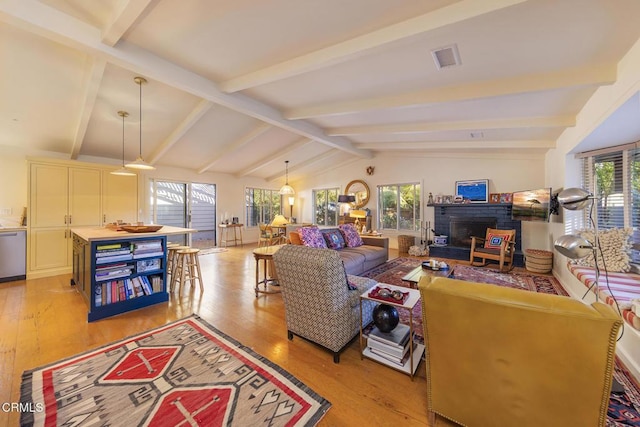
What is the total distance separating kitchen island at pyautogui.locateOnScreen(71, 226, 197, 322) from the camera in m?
2.81

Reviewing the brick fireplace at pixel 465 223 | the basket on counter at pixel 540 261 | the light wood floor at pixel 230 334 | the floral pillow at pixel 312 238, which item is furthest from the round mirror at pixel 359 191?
the light wood floor at pixel 230 334

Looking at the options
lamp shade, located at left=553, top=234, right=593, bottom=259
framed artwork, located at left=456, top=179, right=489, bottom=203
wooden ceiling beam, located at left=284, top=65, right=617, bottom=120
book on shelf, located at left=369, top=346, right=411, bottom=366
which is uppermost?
wooden ceiling beam, located at left=284, top=65, right=617, bottom=120

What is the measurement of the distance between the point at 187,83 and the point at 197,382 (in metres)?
3.13

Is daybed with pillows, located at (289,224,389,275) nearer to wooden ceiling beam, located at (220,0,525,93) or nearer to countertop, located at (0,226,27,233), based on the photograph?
wooden ceiling beam, located at (220,0,525,93)

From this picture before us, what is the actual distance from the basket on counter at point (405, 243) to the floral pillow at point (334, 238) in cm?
273

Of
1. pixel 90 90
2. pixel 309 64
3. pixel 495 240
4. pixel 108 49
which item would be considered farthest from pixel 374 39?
pixel 495 240

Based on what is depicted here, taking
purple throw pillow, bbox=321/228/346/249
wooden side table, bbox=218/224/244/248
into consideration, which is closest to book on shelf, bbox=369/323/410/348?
purple throw pillow, bbox=321/228/346/249

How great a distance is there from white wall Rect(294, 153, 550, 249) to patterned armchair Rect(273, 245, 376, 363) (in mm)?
5275

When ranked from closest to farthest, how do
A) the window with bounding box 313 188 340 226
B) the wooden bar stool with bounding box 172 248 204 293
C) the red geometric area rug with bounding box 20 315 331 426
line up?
the red geometric area rug with bounding box 20 315 331 426
the wooden bar stool with bounding box 172 248 204 293
the window with bounding box 313 188 340 226

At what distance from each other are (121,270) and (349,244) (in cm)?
344

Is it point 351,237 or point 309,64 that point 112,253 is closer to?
point 309,64

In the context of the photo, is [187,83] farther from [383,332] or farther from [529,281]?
[529,281]

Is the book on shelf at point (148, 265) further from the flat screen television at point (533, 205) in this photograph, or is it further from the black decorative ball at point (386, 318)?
the flat screen television at point (533, 205)

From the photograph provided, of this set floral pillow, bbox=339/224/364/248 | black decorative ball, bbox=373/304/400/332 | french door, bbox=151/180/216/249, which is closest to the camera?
black decorative ball, bbox=373/304/400/332
